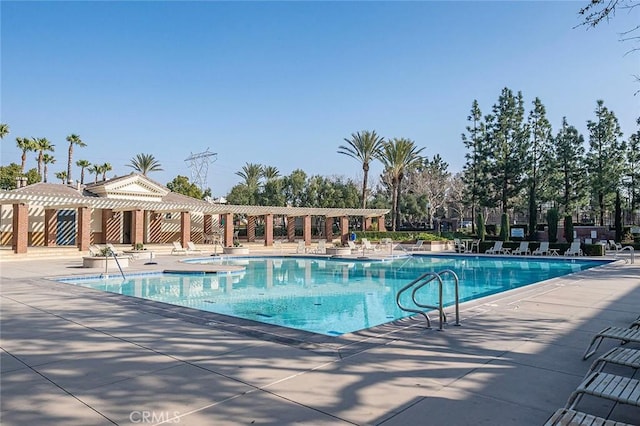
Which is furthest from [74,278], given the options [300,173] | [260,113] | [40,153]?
[40,153]

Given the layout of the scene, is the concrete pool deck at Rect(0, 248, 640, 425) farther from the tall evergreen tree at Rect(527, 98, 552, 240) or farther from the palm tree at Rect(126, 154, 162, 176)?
the palm tree at Rect(126, 154, 162, 176)

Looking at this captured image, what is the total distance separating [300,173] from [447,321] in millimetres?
40406

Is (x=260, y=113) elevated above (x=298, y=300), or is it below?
above

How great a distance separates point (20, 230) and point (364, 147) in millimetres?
27400

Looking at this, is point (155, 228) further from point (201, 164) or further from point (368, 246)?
point (201, 164)

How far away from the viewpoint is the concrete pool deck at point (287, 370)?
3.35m

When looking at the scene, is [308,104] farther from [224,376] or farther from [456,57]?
[224,376]

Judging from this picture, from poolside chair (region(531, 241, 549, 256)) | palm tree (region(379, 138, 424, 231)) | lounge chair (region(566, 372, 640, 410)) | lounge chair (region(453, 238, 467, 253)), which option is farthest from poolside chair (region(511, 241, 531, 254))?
lounge chair (region(566, 372, 640, 410))

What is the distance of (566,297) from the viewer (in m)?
8.88

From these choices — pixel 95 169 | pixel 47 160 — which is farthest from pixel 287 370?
pixel 95 169

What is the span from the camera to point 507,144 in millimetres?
37375

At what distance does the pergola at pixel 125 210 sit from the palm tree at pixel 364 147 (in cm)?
523

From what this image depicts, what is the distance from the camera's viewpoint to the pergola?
22875 millimetres

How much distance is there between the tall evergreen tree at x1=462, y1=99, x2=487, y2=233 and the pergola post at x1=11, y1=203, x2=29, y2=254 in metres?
32.5
